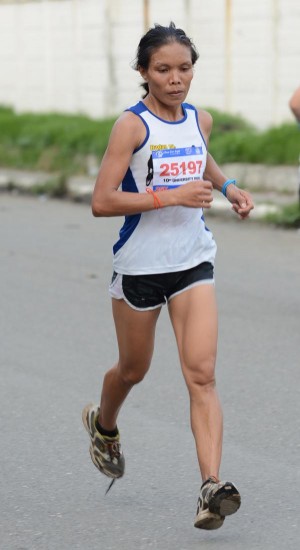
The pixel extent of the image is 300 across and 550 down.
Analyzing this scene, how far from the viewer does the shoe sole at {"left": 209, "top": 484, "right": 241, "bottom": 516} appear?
4.64m

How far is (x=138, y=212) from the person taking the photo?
495 centimetres

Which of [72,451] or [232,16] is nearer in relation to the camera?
[72,451]

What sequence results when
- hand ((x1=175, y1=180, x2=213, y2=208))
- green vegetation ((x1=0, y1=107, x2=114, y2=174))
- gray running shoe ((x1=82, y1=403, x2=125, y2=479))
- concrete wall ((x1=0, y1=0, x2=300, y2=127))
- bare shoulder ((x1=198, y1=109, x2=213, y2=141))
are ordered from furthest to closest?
green vegetation ((x1=0, y1=107, x2=114, y2=174)) < concrete wall ((x1=0, y1=0, x2=300, y2=127)) < gray running shoe ((x1=82, y1=403, x2=125, y2=479)) < bare shoulder ((x1=198, y1=109, x2=213, y2=141)) < hand ((x1=175, y1=180, x2=213, y2=208))

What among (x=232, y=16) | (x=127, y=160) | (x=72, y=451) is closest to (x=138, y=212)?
(x=127, y=160)

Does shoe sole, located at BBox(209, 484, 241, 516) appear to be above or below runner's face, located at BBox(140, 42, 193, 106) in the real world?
below

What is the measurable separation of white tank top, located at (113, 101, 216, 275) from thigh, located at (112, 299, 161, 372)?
148 mm

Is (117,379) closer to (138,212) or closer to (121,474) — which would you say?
(121,474)

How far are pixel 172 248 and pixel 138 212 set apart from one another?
0.64 ft

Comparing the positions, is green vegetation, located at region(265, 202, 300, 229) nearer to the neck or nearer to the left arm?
the left arm

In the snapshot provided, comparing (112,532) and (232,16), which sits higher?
(112,532)

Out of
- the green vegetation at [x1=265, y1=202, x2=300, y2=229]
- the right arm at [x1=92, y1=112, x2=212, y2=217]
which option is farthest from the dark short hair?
the green vegetation at [x1=265, y1=202, x2=300, y2=229]

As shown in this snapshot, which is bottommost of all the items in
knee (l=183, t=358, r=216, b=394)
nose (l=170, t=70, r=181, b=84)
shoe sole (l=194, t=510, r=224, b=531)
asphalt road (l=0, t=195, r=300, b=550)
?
asphalt road (l=0, t=195, r=300, b=550)

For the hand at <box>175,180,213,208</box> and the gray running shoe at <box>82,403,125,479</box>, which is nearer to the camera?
the hand at <box>175,180,213,208</box>

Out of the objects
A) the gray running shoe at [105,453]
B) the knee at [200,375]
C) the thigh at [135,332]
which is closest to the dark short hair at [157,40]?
the thigh at [135,332]
